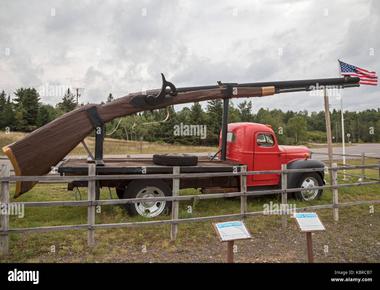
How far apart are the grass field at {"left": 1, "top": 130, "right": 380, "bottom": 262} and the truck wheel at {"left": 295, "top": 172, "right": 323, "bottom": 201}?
95 centimetres

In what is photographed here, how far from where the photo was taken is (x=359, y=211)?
8.14 metres

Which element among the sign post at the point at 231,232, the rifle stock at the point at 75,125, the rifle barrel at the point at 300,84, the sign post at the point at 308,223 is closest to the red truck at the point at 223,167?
the rifle stock at the point at 75,125

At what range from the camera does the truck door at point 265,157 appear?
8.41 m

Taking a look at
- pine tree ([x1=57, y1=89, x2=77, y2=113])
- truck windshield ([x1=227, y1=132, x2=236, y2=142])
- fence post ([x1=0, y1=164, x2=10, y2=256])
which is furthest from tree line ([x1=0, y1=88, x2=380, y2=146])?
fence post ([x1=0, y1=164, x2=10, y2=256])

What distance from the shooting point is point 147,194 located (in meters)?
6.84

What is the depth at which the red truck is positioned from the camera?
6.75 m

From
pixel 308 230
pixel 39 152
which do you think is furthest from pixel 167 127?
pixel 308 230

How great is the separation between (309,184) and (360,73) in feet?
13.7

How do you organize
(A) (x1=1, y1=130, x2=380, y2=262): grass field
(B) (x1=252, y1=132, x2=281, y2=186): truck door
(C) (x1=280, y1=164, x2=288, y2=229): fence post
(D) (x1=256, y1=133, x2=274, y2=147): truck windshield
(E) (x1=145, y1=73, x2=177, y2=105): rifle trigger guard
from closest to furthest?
(A) (x1=1, y1=130, x2=380, y2=262): grass field < (C) (x1=280, y1=164, x2=288, y2=229): fence post < (E) (x1=145, y1=73, x2=177, y2=105): rifle trigger guard < (B) (x1=252, y1=132, x2=281, y2=186): truck door < (D) (x1=256, y1=133, x2=274, y2=147): truck windshield

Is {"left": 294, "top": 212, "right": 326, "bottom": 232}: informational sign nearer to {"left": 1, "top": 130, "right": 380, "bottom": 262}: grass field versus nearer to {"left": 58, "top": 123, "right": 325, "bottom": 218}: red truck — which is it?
{"left": 1, "top": 130, "right": 380, "bottom": 262}: grass field

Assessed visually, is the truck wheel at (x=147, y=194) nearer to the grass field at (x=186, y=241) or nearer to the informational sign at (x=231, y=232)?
the grass field at (x=186, y=241)

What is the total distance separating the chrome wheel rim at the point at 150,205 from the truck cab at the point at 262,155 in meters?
2.51
